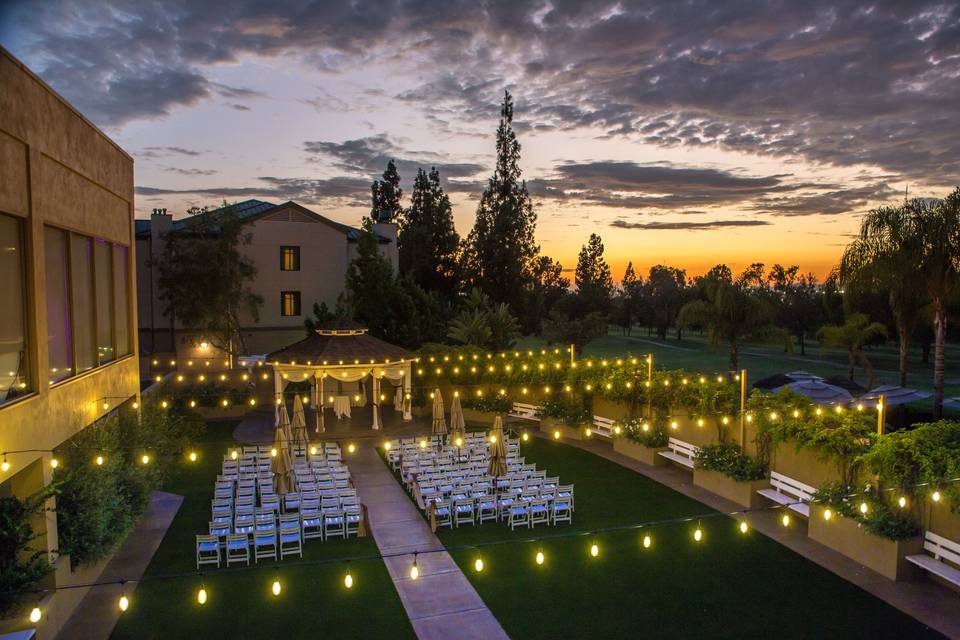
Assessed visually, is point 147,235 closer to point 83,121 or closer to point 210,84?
point 210,84

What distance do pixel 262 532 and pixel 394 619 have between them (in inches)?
153

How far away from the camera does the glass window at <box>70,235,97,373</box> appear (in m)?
12.4

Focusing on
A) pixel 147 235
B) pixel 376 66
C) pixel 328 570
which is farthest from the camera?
pixel 147 235

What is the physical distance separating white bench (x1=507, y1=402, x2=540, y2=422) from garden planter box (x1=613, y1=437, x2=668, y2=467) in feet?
14.2

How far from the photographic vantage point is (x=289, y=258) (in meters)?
37.8

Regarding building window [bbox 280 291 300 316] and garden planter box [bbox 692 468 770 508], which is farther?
building window [bbox 280 291 300 316]

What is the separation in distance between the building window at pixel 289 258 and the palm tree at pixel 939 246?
96.0 feet

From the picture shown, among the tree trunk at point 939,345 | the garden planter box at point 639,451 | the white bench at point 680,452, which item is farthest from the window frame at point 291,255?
the tree trunk at point 939,345

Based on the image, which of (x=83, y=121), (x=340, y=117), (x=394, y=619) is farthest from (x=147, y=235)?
(x=394, y=619)

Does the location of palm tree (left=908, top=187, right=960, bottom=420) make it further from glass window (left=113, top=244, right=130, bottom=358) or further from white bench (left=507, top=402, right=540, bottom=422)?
glass window (left=113, top=244, right=130, bottom=358)

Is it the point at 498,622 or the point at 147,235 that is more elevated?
the point at 147,235

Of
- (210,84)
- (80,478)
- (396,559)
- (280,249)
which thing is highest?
(210,84)

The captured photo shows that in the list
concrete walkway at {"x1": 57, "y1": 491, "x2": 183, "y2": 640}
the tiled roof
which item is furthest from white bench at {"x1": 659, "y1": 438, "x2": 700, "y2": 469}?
the tiled roof

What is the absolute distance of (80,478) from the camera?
36.0 ft
